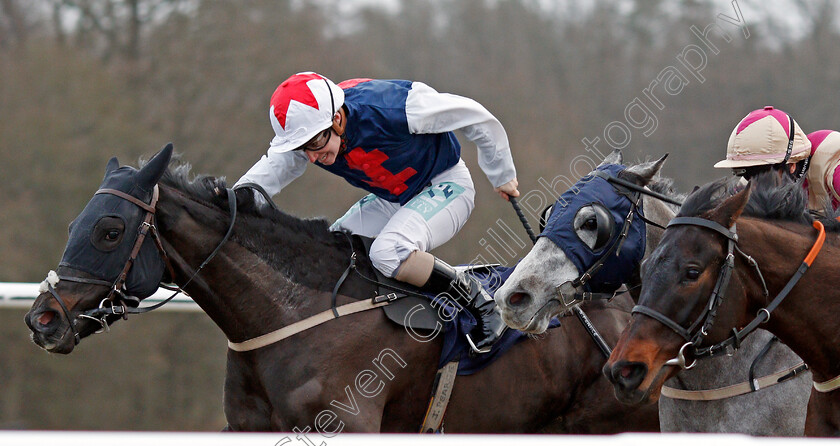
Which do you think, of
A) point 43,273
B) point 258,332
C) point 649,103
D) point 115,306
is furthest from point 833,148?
point 649,103

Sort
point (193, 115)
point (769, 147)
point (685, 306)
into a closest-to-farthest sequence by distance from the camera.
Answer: point (685, 306), point (769, 147), point (193, 115)

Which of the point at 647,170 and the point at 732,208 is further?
the point at 647,170

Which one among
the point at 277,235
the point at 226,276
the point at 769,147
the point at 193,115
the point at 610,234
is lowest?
the point at 193,115

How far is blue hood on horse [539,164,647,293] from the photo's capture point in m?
3.51

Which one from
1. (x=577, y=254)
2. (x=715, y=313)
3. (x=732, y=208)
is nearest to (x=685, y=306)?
(x=715, y=313)

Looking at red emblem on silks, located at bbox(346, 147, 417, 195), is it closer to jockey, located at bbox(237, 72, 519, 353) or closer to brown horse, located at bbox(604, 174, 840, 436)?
jockey, located at bbox(237, 72, 519, 353)

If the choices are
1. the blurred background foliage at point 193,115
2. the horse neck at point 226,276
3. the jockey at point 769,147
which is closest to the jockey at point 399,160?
the horse neck at point 226,276

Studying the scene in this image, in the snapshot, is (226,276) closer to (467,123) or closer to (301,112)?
(301,112)

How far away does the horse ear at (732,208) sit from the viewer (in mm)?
2859

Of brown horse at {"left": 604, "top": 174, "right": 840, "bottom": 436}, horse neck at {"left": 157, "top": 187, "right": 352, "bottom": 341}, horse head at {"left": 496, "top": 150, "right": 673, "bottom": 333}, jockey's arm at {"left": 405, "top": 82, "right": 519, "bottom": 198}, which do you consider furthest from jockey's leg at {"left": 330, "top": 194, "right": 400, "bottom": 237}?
brown horse at {"left": 604, "top": 174, "right": 840, "bottom": 436}

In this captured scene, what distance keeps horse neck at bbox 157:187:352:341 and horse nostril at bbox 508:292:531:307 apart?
0.84 metres

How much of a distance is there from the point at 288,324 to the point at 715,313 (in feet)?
5.52

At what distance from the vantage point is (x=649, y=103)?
1445 cm

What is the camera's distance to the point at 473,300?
3980 millimetres
